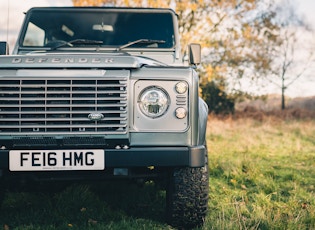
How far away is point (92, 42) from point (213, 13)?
1066 cm

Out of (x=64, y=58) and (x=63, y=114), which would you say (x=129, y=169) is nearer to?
(x=63, y=114)

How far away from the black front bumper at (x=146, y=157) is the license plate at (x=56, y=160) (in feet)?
0.15

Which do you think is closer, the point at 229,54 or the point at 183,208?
the point at 183,208

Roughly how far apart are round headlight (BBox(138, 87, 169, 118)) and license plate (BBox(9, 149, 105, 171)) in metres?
0.40

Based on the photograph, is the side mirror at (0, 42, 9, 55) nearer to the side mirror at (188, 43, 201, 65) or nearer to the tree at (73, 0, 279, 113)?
the side mirror at (188, 43, 201, 65)

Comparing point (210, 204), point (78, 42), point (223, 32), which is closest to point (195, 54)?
point (78, 42)

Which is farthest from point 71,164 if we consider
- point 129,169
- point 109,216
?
point 109,216

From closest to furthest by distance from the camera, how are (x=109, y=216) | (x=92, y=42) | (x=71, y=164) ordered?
(x=71, y=164) → (x=109, y=216) → (x=92, y=42)

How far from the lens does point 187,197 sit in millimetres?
3082

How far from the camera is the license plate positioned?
280 centimetres

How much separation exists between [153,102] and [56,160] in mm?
727

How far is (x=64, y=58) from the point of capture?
9.90 feet

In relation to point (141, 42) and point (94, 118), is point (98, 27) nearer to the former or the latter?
point (141, 42)

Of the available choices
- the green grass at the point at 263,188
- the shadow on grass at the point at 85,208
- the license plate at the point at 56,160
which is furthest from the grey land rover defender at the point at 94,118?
the green grass at the point at 263,188
